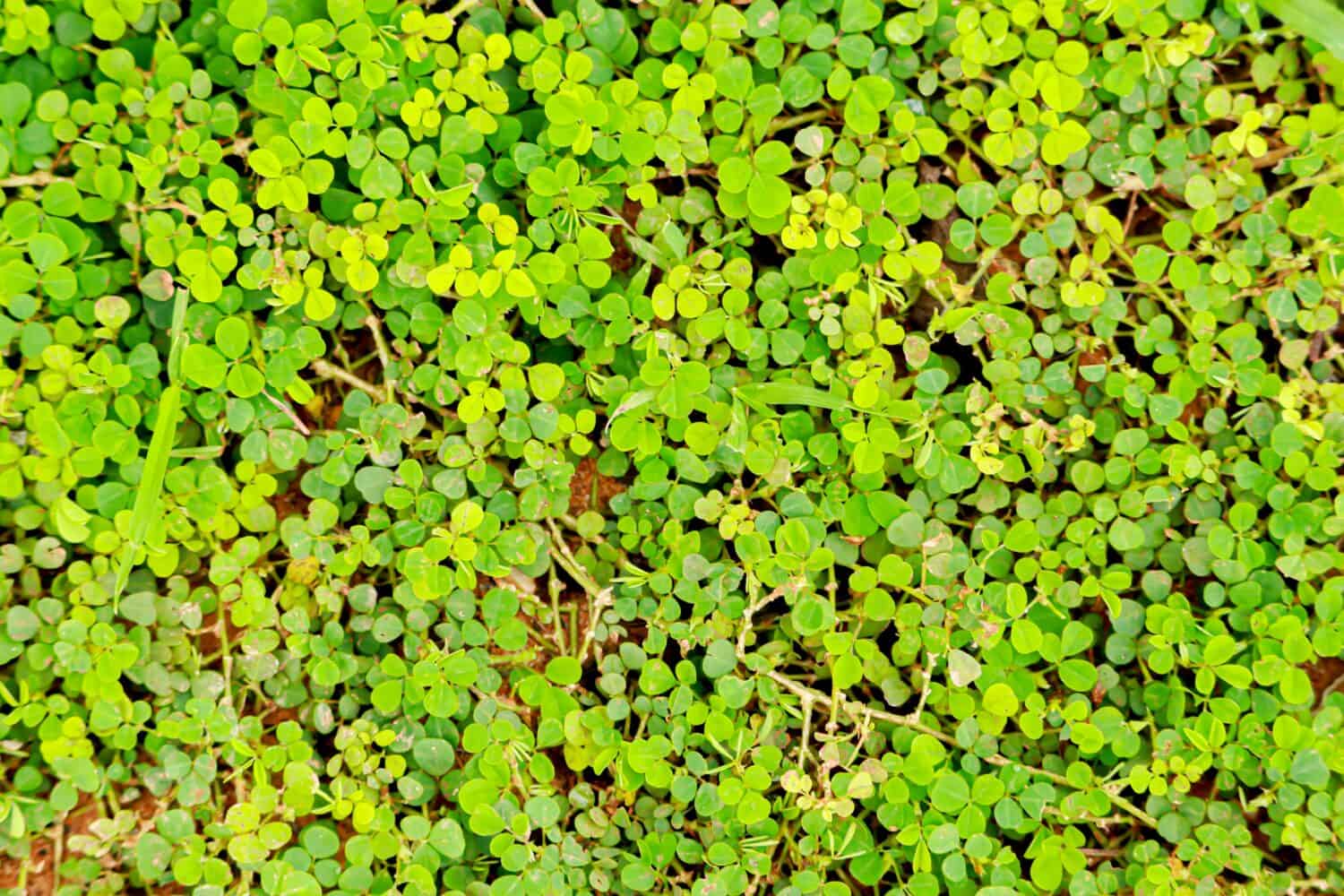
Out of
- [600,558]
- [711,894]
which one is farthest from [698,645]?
[711,894]

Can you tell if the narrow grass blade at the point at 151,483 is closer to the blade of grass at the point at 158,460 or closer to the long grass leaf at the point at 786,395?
the blade of grass at the point at 158,460

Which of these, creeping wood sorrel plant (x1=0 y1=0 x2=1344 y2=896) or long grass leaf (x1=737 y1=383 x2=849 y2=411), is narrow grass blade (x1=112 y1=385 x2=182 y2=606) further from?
long grass leaf (x1=737 y1=383 x2=849 y2=411)

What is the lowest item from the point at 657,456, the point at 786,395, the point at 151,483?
the point at 151,483

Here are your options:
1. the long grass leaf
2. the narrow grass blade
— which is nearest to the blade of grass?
the narrow grass blade

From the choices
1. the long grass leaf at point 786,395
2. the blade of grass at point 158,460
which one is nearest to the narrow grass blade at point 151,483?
the blade of grass at point 158,460

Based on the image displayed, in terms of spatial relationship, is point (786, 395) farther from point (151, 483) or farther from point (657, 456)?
point (151, 483)

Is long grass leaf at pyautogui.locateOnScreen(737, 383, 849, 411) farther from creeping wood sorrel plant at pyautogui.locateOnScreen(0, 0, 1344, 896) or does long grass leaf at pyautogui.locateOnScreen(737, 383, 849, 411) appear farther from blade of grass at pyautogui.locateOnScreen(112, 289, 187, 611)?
Answer: blade of grass at pyautogui.locateOnScreen(112, 289, 187, 611)

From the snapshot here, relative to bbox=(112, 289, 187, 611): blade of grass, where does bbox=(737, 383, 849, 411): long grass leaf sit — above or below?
above

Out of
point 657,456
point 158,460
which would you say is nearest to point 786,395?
point 657,456
